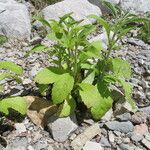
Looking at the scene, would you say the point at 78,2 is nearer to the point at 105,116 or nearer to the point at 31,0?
the point at 31,0

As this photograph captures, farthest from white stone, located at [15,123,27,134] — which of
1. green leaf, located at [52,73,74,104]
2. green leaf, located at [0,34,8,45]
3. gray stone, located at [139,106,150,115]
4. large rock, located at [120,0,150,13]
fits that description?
large rock, located at [120,0,150,13]

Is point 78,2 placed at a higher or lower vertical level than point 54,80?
lower

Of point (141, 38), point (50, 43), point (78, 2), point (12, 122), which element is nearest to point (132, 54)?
point (141, 38)

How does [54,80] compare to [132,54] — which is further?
[132,54]

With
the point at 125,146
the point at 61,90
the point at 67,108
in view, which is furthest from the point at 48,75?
the point at 125,146

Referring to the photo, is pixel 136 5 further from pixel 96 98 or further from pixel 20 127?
pixel 20 127

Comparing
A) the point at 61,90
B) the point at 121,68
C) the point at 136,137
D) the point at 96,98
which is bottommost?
the point at 136,137

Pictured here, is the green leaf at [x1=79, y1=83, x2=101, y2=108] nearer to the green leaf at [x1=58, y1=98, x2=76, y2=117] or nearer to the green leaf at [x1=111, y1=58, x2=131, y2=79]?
the green leaf at [x1=58, y1=98, x2=76, y2=117]
